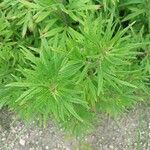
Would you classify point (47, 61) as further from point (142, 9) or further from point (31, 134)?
point (31, 134)

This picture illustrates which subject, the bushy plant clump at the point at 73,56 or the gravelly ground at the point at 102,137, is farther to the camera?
the gravelly ground at the point at 102,137

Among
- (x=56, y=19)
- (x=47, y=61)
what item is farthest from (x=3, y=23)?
(x=47, y=61)

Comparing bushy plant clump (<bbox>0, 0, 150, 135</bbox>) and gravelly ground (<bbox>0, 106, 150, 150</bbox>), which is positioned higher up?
bushy plant clump (<bbox>0, 0, 150, 135</bbox>)

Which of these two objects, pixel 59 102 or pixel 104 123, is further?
pixel 104 123

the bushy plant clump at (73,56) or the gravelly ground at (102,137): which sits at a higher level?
the bushy plant clump at (73,56)

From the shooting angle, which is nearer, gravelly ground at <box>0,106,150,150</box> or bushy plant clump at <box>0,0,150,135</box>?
bushy plant clump at <box>0,0,150,135</box>
